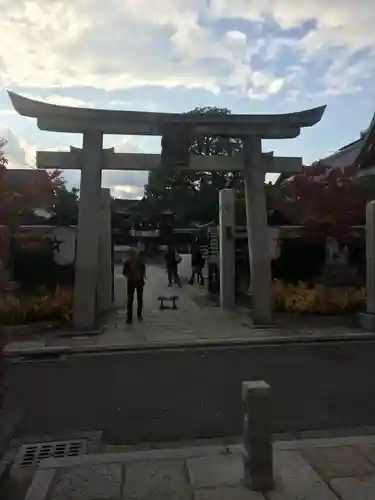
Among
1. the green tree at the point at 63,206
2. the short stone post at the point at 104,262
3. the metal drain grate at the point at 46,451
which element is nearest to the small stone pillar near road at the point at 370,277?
the short stone post at the point at 104,262

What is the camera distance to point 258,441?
147 inches

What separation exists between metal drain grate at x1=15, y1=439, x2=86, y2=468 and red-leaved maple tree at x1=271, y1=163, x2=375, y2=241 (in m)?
9.93

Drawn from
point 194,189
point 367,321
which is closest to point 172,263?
point 367,321

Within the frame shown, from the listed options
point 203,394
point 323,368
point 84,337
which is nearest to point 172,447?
point 203,394

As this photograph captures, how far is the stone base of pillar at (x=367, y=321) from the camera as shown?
35.4 feet

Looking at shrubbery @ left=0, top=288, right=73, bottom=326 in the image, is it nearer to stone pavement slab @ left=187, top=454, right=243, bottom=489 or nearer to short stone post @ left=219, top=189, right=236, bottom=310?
short stone post @ left=219, top=189, right=236, bottom=310

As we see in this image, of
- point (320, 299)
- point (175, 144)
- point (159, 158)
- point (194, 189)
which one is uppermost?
point (194, 189)

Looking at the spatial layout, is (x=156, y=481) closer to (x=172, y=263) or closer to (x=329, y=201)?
(x=329, y=201)

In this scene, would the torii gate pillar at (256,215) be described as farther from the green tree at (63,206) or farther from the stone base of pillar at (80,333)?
the green tree at (63,206)

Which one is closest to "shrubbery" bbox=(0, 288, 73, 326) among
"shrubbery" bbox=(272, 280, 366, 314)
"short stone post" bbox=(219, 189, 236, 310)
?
"short stone post" bbox=(219, 189, 236, 310)

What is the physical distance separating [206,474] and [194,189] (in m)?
38.2

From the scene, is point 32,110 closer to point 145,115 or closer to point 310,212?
point 145,115

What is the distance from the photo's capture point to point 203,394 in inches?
255

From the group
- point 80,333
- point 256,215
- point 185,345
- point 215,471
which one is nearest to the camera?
point 215,471
